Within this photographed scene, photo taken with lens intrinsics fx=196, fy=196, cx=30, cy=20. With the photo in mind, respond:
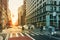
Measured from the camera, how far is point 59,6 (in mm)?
85562

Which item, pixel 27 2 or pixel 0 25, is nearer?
pixel 0 25

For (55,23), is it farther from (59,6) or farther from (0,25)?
(0,25)

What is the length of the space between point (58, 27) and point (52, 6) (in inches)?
385

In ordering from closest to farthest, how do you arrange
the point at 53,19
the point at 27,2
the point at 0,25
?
the point at 53,19
the point at 0,25
the point at 27,2

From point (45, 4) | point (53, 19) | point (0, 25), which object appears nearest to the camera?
point (53, 19)

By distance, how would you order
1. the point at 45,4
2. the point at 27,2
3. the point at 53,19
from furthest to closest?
the point at 27,2
the point at 45,4
the point at 53,19

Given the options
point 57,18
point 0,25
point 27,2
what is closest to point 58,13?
point 57,18

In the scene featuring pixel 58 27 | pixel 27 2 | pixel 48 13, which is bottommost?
pixel 58 27

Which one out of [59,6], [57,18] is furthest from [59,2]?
[57,18]

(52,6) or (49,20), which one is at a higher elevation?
(52,6)

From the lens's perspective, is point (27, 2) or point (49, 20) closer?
point (49, 20)

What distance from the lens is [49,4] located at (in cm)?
8481

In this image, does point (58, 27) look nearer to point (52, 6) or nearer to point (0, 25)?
point (52, 6)

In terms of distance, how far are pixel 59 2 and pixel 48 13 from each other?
7.37 meters
